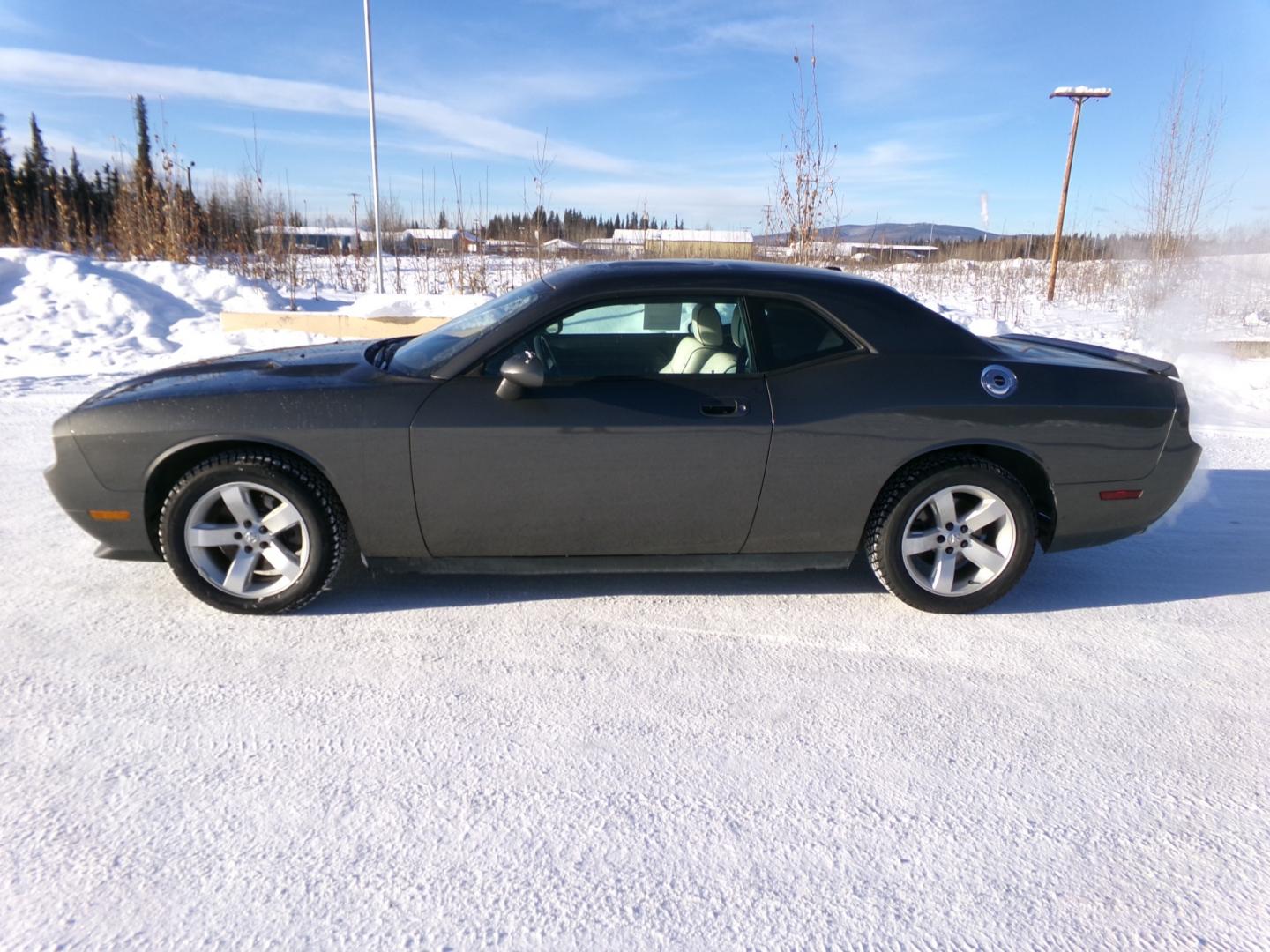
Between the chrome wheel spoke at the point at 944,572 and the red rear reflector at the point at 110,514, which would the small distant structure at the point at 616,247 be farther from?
the red rear reflector at the point at 110,514

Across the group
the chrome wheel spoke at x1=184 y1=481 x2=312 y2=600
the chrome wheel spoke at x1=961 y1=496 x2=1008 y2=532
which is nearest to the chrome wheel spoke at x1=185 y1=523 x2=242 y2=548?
the chrome wheel spoke at x1=184 y1=481 x2=312 y2=600

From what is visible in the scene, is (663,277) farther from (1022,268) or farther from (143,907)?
(1022,268)

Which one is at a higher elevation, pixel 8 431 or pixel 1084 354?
pixel 1084 354

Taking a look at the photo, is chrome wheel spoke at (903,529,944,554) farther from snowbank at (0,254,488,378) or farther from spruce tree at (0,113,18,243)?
spruce tree at (0,113,18,243)

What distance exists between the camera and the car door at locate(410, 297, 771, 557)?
3225 mm

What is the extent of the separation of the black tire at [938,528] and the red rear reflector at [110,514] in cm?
294

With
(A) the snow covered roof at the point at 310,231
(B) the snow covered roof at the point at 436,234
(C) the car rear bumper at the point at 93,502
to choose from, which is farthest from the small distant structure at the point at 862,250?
(A) the snow covered roof at the point at 310,231

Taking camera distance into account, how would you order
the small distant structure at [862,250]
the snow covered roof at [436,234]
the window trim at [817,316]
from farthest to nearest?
1. the snow covered roof at [436,234]
2. the small distant structure at [862,250]
3. the window trim at [817,316]

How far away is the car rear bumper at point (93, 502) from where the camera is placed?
128 inches

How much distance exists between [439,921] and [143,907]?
66 centimetres

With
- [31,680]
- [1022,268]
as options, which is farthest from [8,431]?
[1022,268]

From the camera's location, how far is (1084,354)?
13.2 ft

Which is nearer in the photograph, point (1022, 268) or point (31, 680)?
point (31, 680)

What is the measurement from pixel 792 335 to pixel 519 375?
3.70 feet
